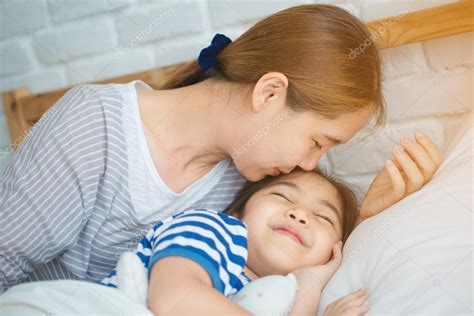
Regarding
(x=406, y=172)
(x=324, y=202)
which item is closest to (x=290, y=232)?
(x=324, y=202)

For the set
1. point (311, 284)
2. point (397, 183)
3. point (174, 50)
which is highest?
point (174, 50)

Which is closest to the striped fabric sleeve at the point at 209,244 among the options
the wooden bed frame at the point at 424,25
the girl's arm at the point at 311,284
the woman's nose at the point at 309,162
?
the girl's arm at the point at 311,284

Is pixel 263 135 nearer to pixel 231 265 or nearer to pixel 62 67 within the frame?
pixel 231 265

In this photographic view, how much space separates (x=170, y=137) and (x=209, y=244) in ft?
1.28

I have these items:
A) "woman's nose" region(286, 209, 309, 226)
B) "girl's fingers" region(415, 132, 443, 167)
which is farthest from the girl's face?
"girl's fingers" region(415, 132, 443, 167)

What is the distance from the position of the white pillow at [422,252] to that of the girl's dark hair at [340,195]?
199 millimetres

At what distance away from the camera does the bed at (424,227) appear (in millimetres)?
829

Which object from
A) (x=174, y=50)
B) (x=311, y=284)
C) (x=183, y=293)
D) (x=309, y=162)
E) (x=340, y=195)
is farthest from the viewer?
(x=174, y=50)

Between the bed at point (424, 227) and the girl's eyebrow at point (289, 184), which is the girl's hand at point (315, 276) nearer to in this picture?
the bed at point (424, 227)

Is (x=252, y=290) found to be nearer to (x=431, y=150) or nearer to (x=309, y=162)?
(x=309, y=162)

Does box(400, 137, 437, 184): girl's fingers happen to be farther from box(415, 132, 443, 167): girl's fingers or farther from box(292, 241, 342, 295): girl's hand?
box(292, 241, 342, 295): girl's hand

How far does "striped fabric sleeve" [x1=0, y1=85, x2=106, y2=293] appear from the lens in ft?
3.65

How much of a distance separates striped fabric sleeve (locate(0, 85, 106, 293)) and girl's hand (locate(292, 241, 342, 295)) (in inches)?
16.1

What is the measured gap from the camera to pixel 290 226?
112cm
